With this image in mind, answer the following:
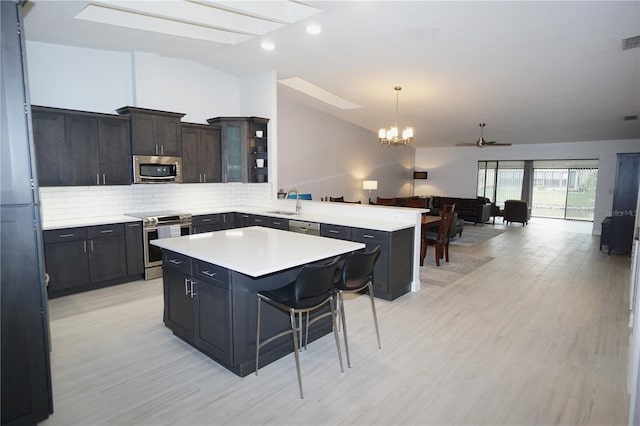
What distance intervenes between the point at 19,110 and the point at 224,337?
1971mm

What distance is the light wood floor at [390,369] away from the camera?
93.4 inches

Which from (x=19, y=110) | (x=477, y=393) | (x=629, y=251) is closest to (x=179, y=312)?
(x=19, y=110)

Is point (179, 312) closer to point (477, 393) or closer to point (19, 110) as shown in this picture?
point (19, 110)

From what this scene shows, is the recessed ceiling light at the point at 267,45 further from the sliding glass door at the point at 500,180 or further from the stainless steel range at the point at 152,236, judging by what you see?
the sliding glass door at the point at 500,180

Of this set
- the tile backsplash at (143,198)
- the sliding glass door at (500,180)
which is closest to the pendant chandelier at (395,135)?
the tile backsplash at (143,198)

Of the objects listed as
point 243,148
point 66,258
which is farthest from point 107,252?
point 243,148

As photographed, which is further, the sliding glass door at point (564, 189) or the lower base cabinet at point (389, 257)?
the sliding glass door at point (564, 189)

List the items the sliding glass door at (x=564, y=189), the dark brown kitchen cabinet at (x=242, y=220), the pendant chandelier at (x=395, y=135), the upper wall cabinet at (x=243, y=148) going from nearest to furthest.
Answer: the dark brown kitchen cabinet at (x=242, y=220) < the upper wall cabinet at (x=243, y=148) < the pendant chandelier at (x=395, y=135) < the sliding glass door at (x=564, y=189)

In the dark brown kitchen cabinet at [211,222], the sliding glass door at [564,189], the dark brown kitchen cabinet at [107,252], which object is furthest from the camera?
the sliding glass door at [564,189]

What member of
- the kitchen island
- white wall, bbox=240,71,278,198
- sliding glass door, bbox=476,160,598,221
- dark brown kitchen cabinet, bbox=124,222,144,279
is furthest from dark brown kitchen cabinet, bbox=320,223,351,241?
sliding glass door, bbox=476,160,598,221

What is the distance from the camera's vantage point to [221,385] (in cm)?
267

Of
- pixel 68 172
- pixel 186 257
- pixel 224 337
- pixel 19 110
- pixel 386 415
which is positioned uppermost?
pixel 19 110

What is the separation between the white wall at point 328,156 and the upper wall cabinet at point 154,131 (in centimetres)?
276

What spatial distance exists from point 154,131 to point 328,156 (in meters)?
4.79
